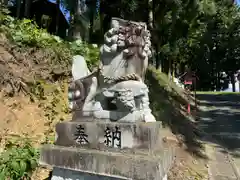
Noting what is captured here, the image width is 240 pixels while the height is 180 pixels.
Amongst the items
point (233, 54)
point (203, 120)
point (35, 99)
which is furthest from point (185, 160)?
point (233, 54)

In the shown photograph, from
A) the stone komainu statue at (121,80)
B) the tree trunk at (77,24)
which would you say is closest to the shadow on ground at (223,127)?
the stone komainu statue at (121,80)

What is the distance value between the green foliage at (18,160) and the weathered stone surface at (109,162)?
1.06m

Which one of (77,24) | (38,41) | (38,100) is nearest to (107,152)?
(38,100)

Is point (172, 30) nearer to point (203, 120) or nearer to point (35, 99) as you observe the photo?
point (203, 120)

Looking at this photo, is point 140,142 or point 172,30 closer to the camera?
point 140,142

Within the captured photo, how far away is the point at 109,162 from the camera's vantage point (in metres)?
2.43

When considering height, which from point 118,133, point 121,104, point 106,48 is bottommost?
point 118,133

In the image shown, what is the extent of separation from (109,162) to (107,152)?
0.13 m

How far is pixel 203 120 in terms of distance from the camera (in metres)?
9.48

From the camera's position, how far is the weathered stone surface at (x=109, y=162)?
7.31 ft

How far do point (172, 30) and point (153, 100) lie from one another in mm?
4850

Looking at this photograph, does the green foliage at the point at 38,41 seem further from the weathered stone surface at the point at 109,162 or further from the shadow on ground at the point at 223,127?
the shadow on ground at the point at 223,127

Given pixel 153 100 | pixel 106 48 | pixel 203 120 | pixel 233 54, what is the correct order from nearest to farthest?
pixel 106 48 → pixel 153 100 → pixel 203 120 → pixel 233 54

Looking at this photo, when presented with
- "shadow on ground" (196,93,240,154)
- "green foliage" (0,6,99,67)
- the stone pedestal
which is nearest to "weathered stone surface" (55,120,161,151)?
the stone pedestal
